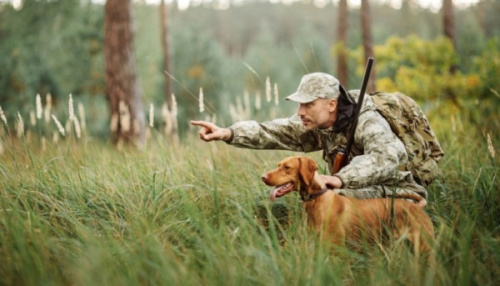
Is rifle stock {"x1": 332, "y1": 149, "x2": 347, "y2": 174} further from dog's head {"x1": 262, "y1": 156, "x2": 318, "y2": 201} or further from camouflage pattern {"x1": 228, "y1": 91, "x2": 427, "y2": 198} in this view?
dog's head {"x1": 262, "y1": 156, "x2": 318, "y2": 201}

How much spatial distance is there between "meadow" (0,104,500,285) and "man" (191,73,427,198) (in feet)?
1.22

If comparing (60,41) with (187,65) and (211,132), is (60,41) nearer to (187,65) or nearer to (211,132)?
(187,65)

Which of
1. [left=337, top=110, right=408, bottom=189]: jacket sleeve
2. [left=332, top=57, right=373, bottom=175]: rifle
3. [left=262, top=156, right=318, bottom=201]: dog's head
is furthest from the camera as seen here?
[left=332, top=57, right=373, bottom=175]: rifle

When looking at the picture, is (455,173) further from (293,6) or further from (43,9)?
(293,6)

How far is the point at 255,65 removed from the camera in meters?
33.5

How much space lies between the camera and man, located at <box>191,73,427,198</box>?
11.2ft

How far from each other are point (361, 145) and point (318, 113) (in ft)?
1.37

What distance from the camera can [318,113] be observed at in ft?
12.3

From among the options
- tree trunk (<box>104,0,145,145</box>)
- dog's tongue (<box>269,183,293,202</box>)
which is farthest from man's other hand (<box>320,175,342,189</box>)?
tree trunk (<box>104,0,145,145</box>)

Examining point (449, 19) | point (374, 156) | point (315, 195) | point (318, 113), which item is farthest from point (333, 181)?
point (449, 19)

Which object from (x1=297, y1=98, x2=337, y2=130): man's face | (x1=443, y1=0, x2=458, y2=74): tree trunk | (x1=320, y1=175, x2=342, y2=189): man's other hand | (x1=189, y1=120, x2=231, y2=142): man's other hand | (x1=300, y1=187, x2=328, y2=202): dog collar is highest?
(x1=443, y1=0, x2=458, y2=74): tree trunk

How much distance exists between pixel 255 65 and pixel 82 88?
579 inches

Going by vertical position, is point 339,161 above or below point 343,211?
above

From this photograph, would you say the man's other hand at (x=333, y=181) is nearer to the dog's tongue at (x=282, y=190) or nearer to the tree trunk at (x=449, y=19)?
the dog's tongue at (x=282, y=190)
